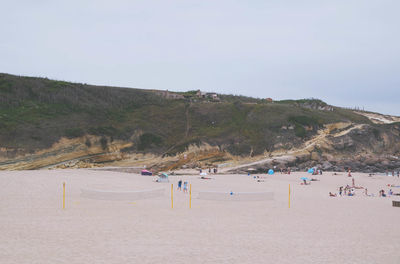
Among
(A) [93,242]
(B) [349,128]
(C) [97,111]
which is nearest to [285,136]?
(B) [349,128]

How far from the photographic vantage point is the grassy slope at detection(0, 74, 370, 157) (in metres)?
37.5

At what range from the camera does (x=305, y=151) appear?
43.2 meters

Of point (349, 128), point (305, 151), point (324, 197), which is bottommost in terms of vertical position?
point (324, 197)

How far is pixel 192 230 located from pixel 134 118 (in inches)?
1362

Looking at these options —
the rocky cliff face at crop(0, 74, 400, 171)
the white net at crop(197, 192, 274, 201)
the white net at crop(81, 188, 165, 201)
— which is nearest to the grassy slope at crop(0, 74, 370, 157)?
the rocky cliff face at crop(0, 74, 400, 171)

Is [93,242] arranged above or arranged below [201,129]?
below

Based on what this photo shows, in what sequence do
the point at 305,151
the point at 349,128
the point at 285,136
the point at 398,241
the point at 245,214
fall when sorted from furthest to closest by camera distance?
1. the point at 349,128
2. the point at 285,136
3. the point at 305,151
4. the point at 245,214
5. the point at 398,241

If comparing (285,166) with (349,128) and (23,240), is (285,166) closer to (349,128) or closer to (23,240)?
(349,128)

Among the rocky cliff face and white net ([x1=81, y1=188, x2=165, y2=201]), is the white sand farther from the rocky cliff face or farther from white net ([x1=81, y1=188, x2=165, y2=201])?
the rocky cliff face

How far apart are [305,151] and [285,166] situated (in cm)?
459

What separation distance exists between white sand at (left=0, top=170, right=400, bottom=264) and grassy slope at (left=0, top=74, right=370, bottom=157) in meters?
19.4

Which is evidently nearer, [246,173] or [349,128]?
[246,173]

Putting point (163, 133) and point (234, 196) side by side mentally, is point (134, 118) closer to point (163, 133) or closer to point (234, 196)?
point (163, 133)

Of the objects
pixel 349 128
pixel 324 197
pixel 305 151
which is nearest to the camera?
pixel 324 197
